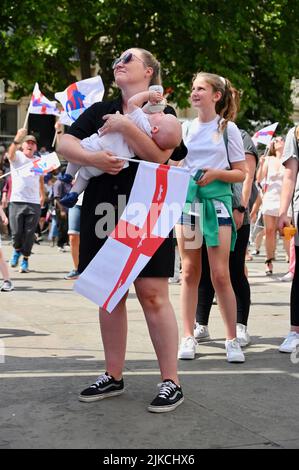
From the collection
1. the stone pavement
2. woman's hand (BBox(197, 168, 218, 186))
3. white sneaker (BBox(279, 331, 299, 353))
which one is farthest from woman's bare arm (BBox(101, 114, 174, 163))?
white sneaker (BBox(279, 331, 299, 353))

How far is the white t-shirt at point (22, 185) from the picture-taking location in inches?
444

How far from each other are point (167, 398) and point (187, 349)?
4.45 ft

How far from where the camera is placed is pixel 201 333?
624 cm

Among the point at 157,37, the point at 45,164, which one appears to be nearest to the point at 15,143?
the point at 45,164

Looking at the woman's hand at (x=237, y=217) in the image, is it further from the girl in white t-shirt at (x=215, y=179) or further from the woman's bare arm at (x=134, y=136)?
the woman's bare arm at (x=134, y=136)

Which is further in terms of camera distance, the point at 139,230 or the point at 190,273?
the point at 190,273

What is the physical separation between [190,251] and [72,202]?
1.49m

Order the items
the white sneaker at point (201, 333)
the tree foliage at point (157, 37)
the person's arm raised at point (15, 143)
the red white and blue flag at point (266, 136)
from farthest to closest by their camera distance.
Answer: the tree foliage at point (157, 37) < the red white and blue flag at point (266, 136) < the person's arm raised at point (15, 143) < the white sneaker at point (201, 333)

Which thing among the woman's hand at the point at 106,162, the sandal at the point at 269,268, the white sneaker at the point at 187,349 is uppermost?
the woman's hand at the point at 106,162

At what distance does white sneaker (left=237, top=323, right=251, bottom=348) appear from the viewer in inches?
236

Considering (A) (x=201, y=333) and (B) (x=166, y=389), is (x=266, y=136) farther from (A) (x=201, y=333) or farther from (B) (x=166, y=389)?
(B) (x=166, y=389)

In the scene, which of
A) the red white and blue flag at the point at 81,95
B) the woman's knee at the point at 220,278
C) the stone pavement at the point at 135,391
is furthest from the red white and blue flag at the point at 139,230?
the red white and blue flag at the point at 81,95

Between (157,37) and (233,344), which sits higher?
(157,37)

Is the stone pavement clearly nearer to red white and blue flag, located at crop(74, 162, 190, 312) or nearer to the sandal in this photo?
red white and blue flag, located at crop(74, 162, 190, 312)
